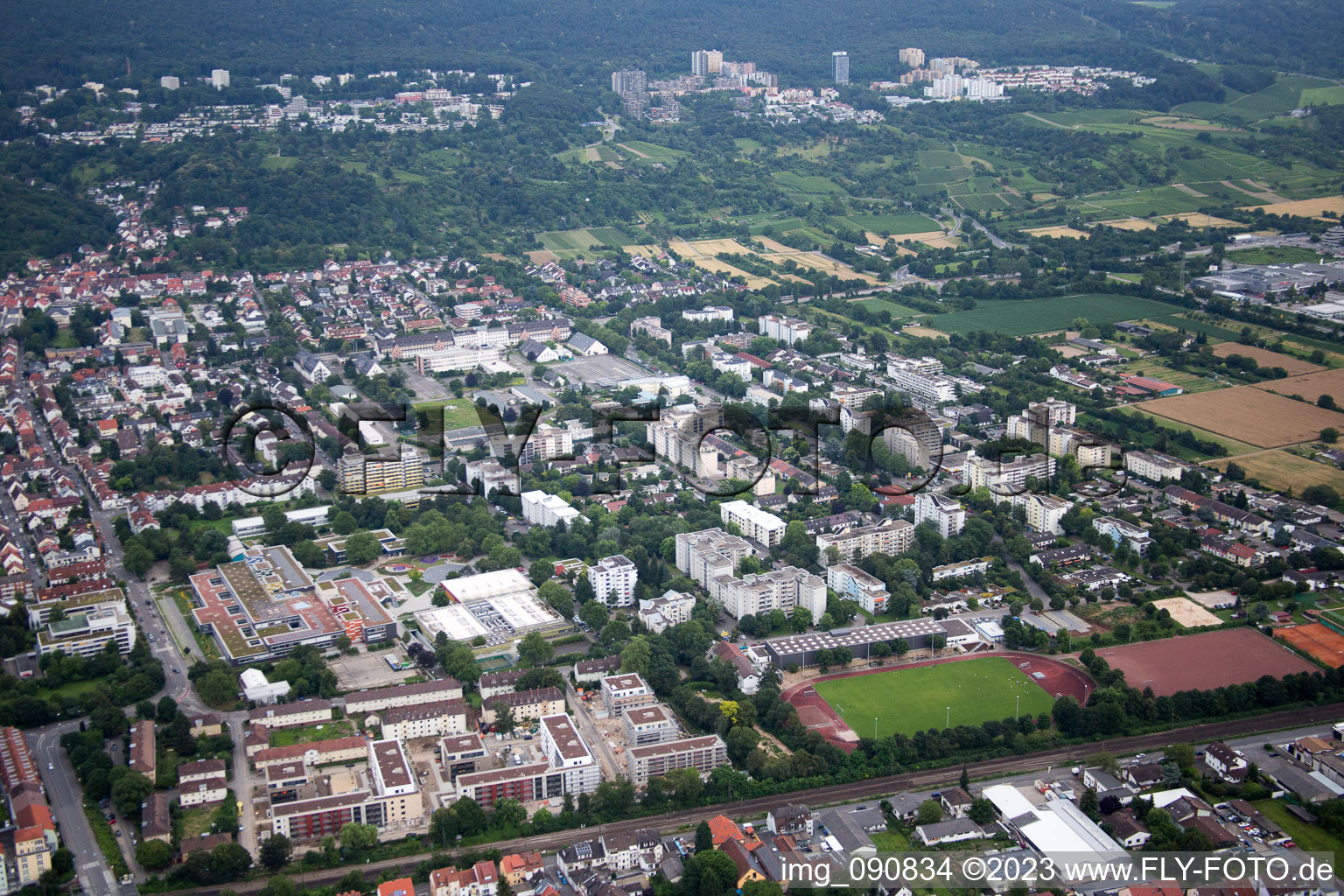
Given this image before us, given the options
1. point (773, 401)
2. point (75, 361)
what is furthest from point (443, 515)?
point (75, 361)

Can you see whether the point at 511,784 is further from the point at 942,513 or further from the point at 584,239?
the point at 584,239

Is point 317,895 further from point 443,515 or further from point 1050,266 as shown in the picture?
point 1050,266

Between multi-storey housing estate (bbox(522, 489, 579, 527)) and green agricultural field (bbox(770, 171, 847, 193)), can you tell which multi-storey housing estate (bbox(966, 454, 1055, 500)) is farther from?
green agricultural field (bbox(770, 171, 847, 193))

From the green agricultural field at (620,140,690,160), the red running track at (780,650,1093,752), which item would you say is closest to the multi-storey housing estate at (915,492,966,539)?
the red running track at (780,650,1093,752)

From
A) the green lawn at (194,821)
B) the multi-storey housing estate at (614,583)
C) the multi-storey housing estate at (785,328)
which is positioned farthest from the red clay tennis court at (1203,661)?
the multi-storey housing estate at (785,328)

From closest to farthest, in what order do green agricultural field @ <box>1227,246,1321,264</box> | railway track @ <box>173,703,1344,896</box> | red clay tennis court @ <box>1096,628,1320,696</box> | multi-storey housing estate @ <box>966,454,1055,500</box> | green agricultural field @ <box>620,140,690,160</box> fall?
1. railway track @ <box>173,703,1344,896</box>
2. red clay tennis court @ <box>1096,628,1320,696</box>
3. multi-storey housing estate @ <box>966,454,1055,500</box>
4. green agricultural field @ <box>1227,246,1321,264</box>
5. green agricultural field @ <box>620,140,690,160</box>

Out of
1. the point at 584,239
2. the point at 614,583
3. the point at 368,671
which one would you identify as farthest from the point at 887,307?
the point at 368,671
